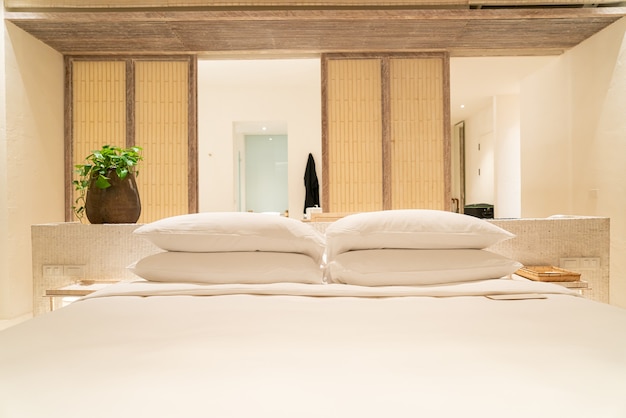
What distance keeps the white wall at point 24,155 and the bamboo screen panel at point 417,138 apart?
3002mm

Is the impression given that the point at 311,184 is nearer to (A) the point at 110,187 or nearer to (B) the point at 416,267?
(A) the point at 110,187

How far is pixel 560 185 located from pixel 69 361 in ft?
14.1

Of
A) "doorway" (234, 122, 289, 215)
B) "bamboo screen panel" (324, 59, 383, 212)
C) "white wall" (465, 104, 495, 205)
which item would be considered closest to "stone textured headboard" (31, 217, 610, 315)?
"bamboo screen panel" (324, 59, 383, 212)

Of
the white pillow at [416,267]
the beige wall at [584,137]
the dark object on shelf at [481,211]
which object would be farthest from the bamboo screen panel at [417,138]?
the dark object on shelf at [481,211]

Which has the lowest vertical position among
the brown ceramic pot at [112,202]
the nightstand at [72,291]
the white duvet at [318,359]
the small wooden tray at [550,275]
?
the nightstand at [72,291]

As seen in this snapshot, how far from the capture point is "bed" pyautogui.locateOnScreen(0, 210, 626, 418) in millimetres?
652

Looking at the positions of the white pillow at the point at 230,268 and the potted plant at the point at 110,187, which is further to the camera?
the potted plant at the point at 110,187

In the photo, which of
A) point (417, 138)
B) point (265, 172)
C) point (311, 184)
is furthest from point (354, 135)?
point (265, 172)

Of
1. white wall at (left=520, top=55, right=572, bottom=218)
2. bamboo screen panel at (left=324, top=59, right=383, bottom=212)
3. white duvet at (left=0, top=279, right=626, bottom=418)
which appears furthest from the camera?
white wall at (left=520, top=55, right=572, bottom=218)

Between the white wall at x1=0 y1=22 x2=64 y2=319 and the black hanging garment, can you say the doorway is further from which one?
the white wall at x1=0 y1=22 x2=64 y2=319

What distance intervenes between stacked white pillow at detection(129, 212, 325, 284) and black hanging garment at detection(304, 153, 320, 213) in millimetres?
4152

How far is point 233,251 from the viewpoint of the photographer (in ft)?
5.54

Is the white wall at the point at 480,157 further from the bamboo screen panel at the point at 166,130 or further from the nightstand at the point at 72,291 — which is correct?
the nightstand at the point at 72,291

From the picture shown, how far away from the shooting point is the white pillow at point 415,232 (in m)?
1.65
